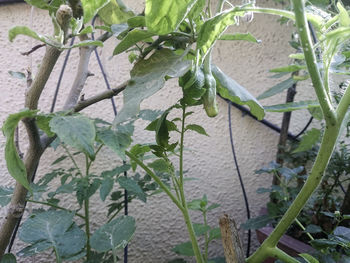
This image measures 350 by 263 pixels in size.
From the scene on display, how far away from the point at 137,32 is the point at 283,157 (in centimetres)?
71

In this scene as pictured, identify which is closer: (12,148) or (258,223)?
(12,148)

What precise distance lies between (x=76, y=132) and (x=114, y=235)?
0.79ft

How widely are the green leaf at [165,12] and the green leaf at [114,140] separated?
14 cm

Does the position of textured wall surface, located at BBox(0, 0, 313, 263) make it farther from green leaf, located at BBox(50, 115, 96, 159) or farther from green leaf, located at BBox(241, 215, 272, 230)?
green leaf, located at BBox(50, 115, 96, 159)

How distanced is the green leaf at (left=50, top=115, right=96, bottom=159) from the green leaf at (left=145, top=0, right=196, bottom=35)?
0.36 feet

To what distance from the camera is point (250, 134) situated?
1.04m

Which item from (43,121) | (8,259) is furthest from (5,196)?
(43,121)

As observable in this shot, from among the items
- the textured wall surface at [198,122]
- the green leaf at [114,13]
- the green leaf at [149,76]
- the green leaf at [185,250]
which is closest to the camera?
the green leaf at [149,76]

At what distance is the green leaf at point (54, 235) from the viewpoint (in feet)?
1.49

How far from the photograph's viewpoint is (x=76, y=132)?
31 cm

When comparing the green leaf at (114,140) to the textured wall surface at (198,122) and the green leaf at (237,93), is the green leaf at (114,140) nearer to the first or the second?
the green leaf at (237,93)

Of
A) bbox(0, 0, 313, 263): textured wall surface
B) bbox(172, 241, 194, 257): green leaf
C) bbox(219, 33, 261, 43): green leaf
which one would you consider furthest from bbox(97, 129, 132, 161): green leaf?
bbox(0, 0, 313, 263): textured wall surface

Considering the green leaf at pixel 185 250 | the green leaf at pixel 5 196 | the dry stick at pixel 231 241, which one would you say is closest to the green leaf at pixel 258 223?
the green leaf at pixel 185 250

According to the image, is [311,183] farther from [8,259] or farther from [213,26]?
[8,259]
